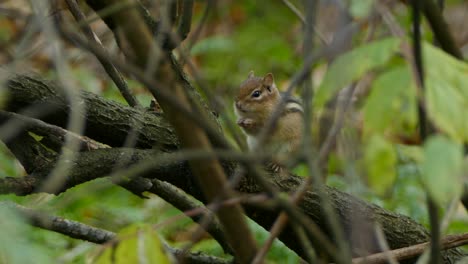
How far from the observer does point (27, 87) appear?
2.95 m

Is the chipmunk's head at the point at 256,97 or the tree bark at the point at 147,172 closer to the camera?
the tree bark at the point at 147,172

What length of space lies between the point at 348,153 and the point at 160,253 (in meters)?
0.64

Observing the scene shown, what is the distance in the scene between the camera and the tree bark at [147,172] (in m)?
2.96

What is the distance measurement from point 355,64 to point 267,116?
338 centimetres

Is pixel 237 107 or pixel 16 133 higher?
pixel 237 107

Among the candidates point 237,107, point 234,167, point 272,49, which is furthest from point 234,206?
point 272,49

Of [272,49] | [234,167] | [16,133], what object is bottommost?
[16,133]

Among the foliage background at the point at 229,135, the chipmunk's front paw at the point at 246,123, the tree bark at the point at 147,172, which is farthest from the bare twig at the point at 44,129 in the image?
the chipmunk's front paw at the point at 246,123

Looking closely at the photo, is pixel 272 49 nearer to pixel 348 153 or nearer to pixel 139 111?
pixel 139 111

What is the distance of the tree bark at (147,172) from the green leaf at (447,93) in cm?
132

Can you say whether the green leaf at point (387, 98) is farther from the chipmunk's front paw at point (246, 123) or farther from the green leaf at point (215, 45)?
the green leaf at point (215, 45)

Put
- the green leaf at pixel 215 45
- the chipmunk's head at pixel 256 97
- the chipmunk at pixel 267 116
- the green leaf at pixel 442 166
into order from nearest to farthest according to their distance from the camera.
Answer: the green leaf at pixel 442 166 < the chipmunk at pixel 267 116 < the chipmunk's head at pixel 256 97 < the green leaf at pixel 215 45

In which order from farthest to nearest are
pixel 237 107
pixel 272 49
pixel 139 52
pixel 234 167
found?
pixel 272 49, pixel 237 107, pixel 234 167, pixel 139 52

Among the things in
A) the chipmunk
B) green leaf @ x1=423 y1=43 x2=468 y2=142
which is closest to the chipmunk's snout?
the chipmunk
